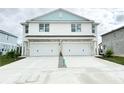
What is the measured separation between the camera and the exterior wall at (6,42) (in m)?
29.5

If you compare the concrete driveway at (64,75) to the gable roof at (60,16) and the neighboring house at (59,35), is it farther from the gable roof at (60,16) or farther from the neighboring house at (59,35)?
the gable roof at (60,16)

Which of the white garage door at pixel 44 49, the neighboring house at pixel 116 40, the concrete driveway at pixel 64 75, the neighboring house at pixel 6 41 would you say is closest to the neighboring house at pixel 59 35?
the white garage door at pixel 44 49

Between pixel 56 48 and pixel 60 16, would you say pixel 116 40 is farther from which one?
pixel 56 48

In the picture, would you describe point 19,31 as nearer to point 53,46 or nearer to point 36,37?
point 36,37

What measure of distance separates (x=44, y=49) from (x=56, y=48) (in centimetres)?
165

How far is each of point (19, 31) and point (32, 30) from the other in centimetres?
220

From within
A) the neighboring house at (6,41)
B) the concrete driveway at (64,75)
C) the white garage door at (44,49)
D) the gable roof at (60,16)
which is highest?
the gable roof at (60,16)

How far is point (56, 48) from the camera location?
929 inches

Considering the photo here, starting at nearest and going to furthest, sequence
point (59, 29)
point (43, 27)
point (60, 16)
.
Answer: point (43, 27) < point (59, 29) < point (60, 16)

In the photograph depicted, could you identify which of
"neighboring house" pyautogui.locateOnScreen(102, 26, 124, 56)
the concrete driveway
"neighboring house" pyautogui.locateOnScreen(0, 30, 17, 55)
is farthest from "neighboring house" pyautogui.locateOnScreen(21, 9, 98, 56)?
the concrete driveway

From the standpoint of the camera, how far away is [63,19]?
969 inches

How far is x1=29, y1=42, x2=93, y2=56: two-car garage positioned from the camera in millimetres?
23359

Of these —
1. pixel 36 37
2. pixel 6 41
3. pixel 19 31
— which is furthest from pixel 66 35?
pixel 6 41

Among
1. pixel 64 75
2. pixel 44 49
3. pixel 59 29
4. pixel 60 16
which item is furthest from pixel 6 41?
pixel 64 75
